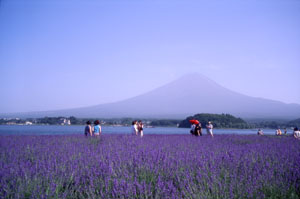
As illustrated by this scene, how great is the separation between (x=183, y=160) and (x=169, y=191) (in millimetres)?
1183

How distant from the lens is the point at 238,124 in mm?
48219

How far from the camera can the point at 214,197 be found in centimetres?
224

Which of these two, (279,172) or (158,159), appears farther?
(158,159)

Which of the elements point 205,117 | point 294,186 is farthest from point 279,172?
point 205,117

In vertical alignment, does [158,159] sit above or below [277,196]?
above

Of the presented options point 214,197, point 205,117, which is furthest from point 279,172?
point 205,117

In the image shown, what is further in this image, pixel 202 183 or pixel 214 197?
pixel 202 183

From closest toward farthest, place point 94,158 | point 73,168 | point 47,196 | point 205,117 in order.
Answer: point 47,196 < point 73,168 < point 94,158 < point 205,117

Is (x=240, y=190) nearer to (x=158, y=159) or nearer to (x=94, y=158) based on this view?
(x=158, y=159)

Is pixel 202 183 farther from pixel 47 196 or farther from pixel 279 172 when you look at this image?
pixel 47 196

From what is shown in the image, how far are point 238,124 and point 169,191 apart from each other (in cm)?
4917

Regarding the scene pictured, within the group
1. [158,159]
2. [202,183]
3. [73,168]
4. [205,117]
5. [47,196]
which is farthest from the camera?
[205,117]

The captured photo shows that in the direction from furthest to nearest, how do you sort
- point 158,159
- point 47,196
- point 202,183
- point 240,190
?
point 158,159 → point 202,183 → point 240,190 → point 47,196

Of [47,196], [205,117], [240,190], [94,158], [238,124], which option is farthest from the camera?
[238,124]
